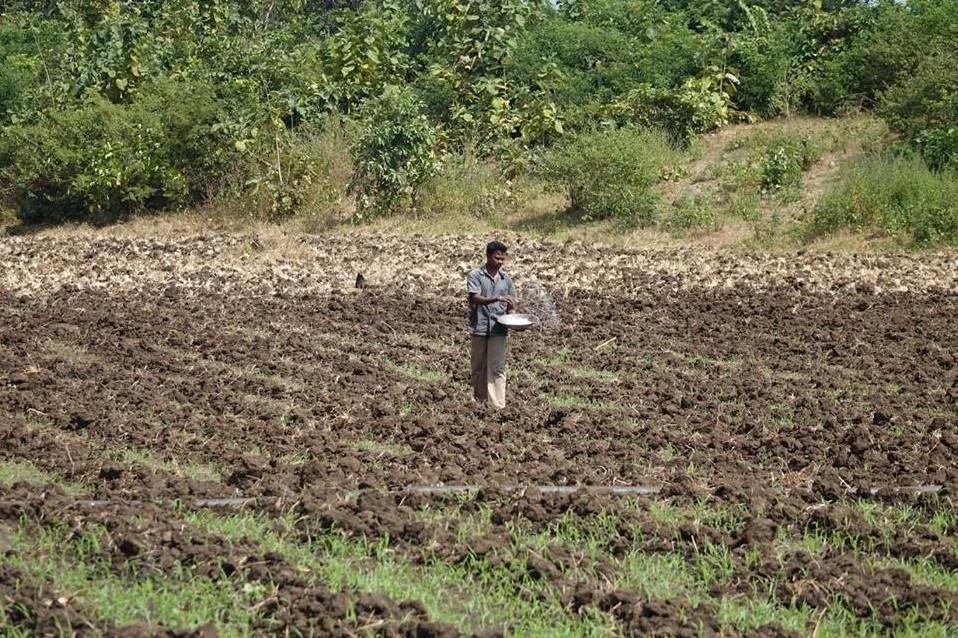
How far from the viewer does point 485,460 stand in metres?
9.76

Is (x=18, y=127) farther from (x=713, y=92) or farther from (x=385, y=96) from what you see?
(x=713, y=92)

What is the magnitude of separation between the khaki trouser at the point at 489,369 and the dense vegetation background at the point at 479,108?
36.5 ft

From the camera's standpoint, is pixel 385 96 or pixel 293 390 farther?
pixel 385 96

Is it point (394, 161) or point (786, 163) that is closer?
point (786, 163)

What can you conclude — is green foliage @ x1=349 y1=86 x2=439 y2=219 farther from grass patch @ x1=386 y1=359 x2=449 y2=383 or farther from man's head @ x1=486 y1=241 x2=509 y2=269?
man's head @ x1=486 y1=241 x2=509 y2=269

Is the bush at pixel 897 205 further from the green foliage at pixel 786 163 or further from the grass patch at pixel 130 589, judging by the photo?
the grass patch at pixel 130 589

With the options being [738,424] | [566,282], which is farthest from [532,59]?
[738,424]

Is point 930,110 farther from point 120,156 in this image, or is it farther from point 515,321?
point 515,321

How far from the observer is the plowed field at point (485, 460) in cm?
679

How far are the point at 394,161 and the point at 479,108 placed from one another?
13.3 ft

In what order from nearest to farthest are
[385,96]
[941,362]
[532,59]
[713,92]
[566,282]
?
[941,362]
[566,282]
[385,96]
[713,92]
[532,59]

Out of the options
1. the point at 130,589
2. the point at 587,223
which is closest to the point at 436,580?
the point at 130,589

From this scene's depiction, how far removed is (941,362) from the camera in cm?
1344

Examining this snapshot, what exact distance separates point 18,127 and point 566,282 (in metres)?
15.7
